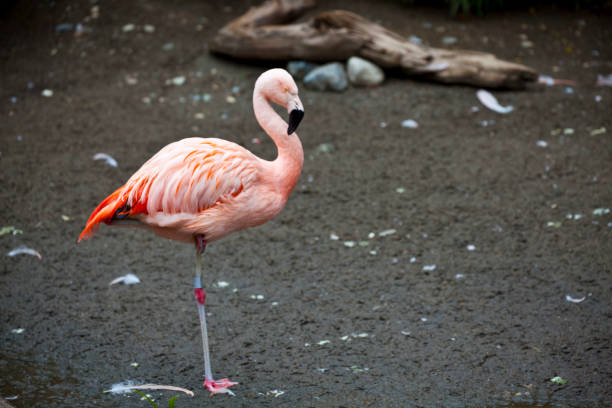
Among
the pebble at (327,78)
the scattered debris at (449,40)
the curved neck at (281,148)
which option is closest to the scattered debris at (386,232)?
the curved neck at (281,148)

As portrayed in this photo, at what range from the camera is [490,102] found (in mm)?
6629

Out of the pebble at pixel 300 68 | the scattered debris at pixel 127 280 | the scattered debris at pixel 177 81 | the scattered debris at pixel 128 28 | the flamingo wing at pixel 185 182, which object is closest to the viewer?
the flamingo wing at pixel 185 182

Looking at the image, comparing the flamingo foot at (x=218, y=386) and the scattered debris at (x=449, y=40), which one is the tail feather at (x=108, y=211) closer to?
the flamingo foot at (x=218, y=386)

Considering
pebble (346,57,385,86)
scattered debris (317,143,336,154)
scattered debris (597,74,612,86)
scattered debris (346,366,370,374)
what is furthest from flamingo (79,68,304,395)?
scattered debris (597,74,612,86)

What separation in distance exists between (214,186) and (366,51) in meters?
4.15

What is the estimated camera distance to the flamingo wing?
3223 millimetres

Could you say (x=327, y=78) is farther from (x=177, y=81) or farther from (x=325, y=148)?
(x=177, y=81)

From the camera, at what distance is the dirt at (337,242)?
3533 mm

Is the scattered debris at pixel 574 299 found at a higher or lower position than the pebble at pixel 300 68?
lower

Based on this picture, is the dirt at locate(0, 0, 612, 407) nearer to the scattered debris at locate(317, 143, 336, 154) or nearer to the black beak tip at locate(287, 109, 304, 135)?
the scattered debris at locate(317, 143, 336, 154)

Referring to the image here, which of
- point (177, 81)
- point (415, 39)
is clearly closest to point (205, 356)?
point (177, 81)

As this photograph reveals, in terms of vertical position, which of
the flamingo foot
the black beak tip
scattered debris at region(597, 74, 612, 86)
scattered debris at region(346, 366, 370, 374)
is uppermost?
the black beak tip

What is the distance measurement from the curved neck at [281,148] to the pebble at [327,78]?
3659mm

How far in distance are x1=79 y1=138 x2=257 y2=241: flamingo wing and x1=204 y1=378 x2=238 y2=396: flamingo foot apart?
914 millimetres
